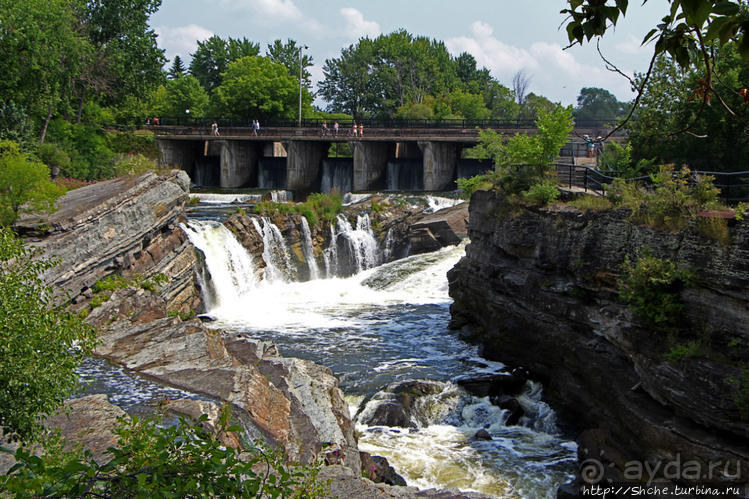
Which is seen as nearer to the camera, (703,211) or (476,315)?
(703,211)

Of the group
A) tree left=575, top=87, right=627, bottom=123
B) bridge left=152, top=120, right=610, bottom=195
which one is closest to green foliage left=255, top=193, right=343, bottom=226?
bridge left=152, top=120, right=610, bottom=195

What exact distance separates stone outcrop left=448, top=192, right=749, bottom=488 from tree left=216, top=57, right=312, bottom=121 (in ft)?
108

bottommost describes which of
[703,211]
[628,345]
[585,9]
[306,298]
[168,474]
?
[306,298]

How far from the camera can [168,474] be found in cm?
432

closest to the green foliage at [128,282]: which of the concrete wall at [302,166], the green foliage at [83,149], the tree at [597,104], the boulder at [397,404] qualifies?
the boulder at [397,404]

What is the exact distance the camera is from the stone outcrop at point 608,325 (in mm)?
9969

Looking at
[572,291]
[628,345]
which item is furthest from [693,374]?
[572,291]

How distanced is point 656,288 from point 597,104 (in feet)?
385

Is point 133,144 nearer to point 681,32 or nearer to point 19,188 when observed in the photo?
point 19,188

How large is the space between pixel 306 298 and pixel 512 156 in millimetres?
10051

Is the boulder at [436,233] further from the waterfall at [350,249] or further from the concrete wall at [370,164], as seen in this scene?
the concrete wall at [370,164]

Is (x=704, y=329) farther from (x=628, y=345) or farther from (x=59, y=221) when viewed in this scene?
(x=59, y=221)

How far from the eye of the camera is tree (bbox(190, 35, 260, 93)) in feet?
223

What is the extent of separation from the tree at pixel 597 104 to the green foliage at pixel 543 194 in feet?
331
